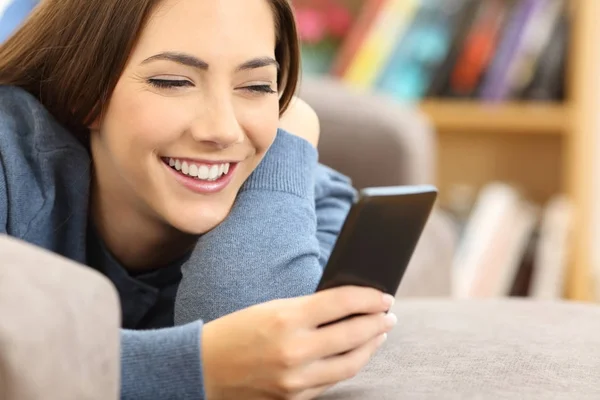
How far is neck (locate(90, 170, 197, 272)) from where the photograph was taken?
1214 mm

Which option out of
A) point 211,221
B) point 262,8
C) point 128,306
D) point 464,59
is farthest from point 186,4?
point 464,59

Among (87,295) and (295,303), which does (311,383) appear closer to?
(295,303)

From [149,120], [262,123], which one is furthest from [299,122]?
[149,120]

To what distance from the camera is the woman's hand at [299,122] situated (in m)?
1.26

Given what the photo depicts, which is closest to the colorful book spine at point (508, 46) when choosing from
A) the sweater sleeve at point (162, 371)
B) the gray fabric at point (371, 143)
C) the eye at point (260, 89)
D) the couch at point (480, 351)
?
the gray fabric at point (371, 143)

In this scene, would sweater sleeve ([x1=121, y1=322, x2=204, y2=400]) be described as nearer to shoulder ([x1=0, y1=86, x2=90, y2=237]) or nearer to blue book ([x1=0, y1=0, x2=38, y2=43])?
shoulder ([x1=0, y1=86, x2=90, y2=237])

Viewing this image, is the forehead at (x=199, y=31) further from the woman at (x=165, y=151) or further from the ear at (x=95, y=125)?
the ear at (x=95, y=125)

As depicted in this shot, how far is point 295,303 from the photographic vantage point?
32.8 inches

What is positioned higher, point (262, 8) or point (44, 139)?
point (262, 8)

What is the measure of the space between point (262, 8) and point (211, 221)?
0.24m

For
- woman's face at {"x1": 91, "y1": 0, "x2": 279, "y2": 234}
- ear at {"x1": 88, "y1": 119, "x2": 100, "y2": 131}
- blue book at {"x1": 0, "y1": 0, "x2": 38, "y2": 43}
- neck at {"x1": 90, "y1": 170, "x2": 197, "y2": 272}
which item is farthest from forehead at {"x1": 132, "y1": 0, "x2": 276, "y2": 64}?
blue book at {"x1": 0, "y1": 0, "x2": 38, "y2": 43}

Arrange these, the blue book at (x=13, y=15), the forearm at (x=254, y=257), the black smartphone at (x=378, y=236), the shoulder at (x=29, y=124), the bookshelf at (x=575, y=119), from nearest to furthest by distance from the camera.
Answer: the black smartphone at (x=378, y=236), the forearm at (x=254, y=257), the shoulder at (x=29, y=124), the blue book at (x=13, y=15), the bookshelf at (x=575, y=119)

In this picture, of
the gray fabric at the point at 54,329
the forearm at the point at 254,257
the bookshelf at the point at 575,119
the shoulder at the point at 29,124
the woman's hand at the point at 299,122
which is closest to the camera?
the gray fabric at the point at 54,329

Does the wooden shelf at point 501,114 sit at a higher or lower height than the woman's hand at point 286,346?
higher
